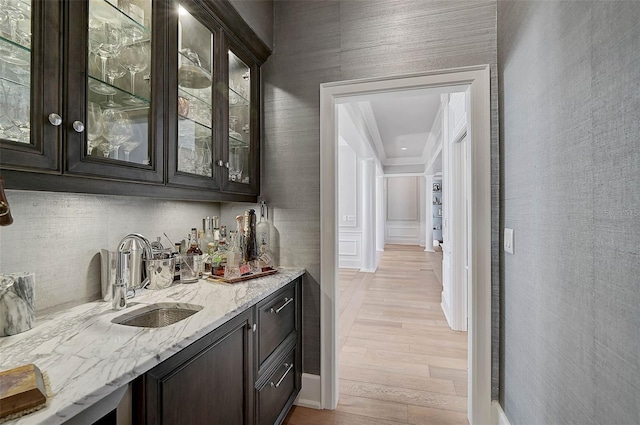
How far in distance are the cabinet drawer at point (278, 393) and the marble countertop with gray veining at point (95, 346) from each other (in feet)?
1.73

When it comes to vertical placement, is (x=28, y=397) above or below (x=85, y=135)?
below

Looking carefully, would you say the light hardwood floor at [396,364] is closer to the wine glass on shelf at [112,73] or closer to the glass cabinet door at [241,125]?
the glass cabinet door at [241,125]

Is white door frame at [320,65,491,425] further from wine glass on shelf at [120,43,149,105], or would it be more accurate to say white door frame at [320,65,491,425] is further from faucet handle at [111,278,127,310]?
faucet handle at [111,278,127,310]

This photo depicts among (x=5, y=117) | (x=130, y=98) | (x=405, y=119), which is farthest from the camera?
(x=405, y=119)

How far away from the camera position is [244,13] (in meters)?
1.82

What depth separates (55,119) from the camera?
3.05 feet

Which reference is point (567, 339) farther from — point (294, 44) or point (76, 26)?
point (294, 44)

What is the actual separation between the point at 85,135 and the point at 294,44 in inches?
61.3

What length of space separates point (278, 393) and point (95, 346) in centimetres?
110

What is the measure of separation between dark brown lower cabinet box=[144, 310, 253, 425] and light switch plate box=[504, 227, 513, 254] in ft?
4.53

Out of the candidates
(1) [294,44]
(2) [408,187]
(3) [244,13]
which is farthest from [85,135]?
(2) [408,187]

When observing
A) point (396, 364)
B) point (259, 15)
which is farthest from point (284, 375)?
point (259, 15)

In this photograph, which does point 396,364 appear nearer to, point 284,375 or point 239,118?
point 284,375

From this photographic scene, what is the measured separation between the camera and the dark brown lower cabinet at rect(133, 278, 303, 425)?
0.94 meters
